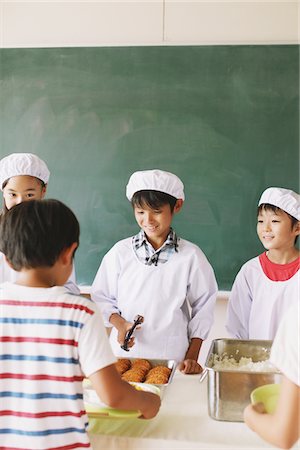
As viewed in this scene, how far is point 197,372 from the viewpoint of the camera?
1.68 metres

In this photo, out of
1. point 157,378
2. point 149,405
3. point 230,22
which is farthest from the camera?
point 230,22

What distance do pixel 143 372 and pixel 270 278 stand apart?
0.80 m

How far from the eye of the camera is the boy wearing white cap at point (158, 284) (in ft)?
6.61

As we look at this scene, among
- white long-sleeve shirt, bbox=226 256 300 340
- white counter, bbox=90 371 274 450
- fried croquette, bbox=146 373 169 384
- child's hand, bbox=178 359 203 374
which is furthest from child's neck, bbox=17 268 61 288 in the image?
white long-sleeve shirt, bbox=226 256 300 340

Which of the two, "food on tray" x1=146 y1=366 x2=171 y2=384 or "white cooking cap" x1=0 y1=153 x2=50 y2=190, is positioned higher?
"white cooking cap" x1=0 y1=153 x2=50 y2=190

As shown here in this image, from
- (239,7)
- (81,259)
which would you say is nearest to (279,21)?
(239,7)

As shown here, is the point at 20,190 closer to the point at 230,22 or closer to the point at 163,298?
the point at 163,298

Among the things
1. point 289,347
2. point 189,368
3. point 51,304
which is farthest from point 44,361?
point 189,368

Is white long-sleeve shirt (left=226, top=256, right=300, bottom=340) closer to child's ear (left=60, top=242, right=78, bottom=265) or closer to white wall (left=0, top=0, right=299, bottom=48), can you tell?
child's ear (left=60, top=242, right=78, bottom=265)

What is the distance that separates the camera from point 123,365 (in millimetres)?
1579

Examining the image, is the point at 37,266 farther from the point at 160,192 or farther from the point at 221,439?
the point at 160,192

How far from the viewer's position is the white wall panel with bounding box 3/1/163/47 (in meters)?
2.91

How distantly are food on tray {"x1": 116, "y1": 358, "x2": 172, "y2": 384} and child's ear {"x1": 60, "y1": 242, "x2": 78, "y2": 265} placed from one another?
0.51m

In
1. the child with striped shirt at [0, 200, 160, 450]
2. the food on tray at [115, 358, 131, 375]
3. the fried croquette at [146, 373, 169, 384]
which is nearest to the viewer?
the child with striped shirt at [0, 200, 160, 450]
